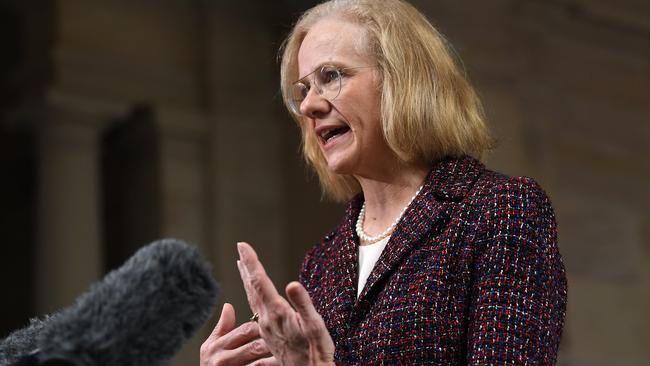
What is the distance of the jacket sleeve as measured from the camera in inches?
104

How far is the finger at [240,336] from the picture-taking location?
9.65ft

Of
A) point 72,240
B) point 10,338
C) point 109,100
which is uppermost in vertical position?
point 10,338

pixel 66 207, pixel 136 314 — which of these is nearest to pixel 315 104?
pixel 136 314

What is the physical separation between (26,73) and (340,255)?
6.50 metres

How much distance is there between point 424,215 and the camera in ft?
9.68

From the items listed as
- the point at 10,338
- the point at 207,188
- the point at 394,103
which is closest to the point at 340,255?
the point at 394,103

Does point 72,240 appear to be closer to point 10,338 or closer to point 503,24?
point 503,24

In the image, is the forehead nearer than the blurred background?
Yes

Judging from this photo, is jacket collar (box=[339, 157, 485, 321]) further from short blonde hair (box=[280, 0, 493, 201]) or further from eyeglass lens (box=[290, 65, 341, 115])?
eyeglass lens (box=[290, 65, 341, 115])

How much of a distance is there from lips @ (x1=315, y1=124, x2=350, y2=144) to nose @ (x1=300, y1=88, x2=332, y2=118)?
0.03 m

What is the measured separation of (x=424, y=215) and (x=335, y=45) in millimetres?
490

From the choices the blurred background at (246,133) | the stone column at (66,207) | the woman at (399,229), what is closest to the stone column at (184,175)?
the blurred background at (246,133)

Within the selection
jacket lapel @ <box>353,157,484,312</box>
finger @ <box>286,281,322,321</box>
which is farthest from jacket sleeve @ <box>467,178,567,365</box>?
finger @ <box>286,281,322,321</box>

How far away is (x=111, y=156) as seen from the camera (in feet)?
33.5
